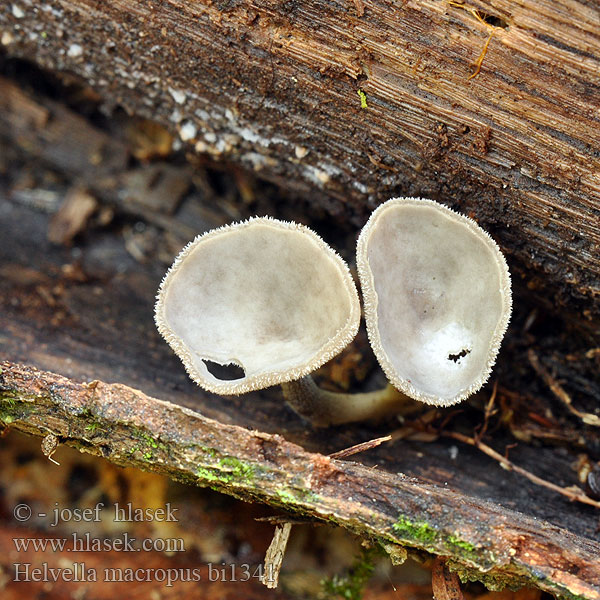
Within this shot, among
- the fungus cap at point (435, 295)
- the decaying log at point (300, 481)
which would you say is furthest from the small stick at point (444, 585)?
the fungus cap at point (435, 295)

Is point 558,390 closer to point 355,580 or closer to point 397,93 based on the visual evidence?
point 355,580

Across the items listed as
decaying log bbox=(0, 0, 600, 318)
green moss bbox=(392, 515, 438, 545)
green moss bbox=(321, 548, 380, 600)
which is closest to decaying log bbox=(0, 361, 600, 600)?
green moss bbox=(392, 515, 438, 545)

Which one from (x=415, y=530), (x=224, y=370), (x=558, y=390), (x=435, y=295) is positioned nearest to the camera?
(x=415, y=530)

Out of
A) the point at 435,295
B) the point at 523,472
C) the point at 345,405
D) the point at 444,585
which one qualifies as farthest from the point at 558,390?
the point at 444,585

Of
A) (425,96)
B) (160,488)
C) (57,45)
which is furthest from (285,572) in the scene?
(57,45)

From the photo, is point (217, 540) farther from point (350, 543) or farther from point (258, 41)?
point (258, 41)

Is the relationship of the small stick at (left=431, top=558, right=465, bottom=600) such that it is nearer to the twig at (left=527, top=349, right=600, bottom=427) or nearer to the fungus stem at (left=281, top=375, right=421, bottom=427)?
the fungus stem at (left=281, top=375, right=421, bottom=427)

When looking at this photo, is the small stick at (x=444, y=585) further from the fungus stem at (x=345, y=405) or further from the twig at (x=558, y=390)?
the twig at (x=558, y=390)
